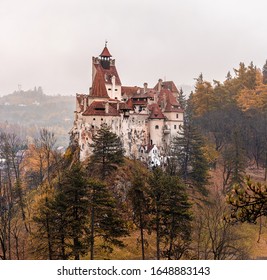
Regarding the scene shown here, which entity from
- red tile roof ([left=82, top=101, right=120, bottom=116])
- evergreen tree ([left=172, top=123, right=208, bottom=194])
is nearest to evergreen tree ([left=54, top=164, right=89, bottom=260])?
red tile roof ([left=82, top=101, right=120, bottom=116])

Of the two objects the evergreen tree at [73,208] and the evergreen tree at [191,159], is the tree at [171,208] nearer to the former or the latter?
the evergreen tree at [73,208]

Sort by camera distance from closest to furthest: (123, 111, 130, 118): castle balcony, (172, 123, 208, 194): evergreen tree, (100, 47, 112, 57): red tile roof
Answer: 1. (123, 111, 130, 118): castle balcony
2. (172, 123, 208, 194): evergreen tree
3. (100, 47, 112, 57): red tile roof

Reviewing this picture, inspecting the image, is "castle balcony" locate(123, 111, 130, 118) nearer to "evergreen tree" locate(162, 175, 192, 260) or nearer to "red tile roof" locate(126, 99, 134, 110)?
"red tile roof" locate(126, 99, 134, 110)

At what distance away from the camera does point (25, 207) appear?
29.9 metres

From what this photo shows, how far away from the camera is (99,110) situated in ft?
101

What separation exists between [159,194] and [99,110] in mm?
12099

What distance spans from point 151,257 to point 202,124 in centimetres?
2445

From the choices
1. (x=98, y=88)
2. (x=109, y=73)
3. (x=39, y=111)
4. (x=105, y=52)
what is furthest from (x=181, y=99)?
(x=39, y=111)

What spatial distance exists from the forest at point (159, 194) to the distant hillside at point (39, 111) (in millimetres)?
46121

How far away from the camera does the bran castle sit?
3044 cm

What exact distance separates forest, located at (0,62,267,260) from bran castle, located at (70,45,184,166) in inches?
43.1

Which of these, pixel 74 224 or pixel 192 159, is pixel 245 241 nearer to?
pixel 192 159

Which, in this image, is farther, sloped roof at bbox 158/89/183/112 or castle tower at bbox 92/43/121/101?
sloped roof at bbox 158/89/183/112
